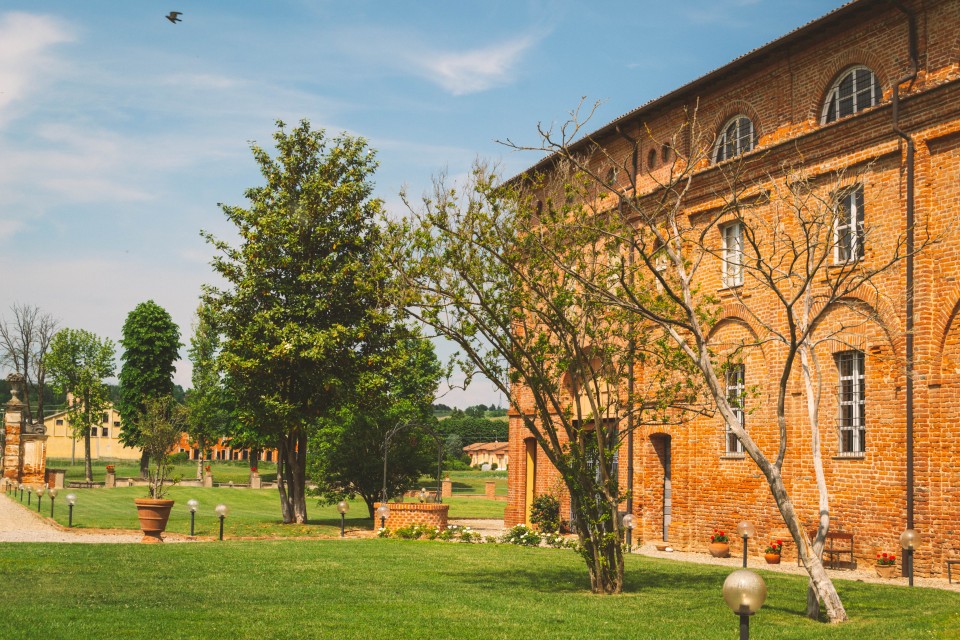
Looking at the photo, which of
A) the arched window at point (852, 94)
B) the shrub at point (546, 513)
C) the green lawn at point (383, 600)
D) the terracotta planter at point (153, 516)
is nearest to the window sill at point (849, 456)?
the green lawn at point (383, 600)

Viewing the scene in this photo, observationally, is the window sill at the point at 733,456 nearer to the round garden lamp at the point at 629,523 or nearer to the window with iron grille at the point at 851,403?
the round garden lamp at the point at 629,523

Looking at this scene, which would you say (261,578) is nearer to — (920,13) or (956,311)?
(956,311)

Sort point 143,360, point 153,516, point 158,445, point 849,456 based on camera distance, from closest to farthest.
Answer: point 849,456, point 153,516, point 158,445, point 143,360

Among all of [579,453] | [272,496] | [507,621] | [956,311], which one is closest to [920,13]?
[956,311]

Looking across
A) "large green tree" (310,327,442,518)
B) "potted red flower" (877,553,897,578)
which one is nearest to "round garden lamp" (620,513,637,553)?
"potted red flower" (877,553,897,578)

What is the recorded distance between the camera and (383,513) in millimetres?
24562

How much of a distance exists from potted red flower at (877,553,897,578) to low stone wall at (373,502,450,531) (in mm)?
11438

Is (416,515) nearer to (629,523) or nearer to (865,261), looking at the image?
(629,523)

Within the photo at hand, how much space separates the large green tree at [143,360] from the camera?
55719 mm

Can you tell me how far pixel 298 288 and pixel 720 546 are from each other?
44.8ft

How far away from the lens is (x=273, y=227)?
2638cm

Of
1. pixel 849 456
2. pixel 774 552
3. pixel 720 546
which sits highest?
pixel 849 456

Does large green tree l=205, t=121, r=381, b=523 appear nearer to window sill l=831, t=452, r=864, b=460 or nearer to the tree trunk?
the tree trunk

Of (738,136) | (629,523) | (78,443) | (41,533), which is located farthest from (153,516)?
(78,443)
